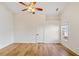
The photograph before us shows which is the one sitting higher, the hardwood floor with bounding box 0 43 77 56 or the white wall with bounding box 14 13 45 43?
the white wall with bounding box 14 13 45 43

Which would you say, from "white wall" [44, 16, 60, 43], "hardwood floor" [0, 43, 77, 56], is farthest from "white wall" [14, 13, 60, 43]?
"hardwood floor" [0, 43, 77, 56]

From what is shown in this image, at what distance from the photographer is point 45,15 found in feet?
25.2

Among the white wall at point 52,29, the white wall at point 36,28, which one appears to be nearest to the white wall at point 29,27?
the white wall at point 36,28

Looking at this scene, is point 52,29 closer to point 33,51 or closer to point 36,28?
point 36,28

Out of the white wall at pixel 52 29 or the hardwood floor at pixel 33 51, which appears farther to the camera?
the white wall at pixel 52 29

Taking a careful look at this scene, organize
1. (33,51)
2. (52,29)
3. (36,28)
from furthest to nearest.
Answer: (36,28)
(52,29)
(33,51)

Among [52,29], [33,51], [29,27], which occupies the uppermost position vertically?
[29,27]

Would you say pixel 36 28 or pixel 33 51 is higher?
pixel 36 28

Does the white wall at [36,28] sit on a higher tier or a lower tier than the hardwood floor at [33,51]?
higher

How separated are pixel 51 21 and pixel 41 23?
66 cm

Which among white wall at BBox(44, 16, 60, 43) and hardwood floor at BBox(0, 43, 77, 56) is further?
white wall at BBox(44, 16, 60, 43)

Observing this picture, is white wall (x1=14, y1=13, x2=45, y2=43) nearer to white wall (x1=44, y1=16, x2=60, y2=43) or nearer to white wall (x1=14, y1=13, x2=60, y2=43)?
white wall (x1=14, y1=13, x2=60, y2=43)

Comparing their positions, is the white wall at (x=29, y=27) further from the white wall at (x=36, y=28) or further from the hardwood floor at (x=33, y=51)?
the hardwood floor at (x=33, y=51)

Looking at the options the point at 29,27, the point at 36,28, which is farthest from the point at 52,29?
the point at 29,27
